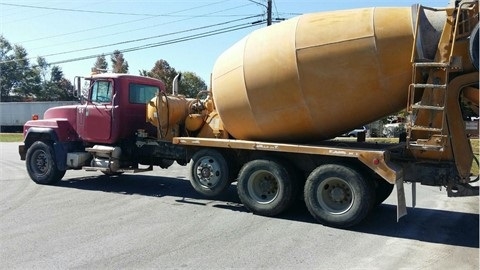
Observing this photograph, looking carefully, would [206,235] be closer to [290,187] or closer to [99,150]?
[290,187]

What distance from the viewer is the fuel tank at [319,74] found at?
6.91 metres

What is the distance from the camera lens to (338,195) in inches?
288

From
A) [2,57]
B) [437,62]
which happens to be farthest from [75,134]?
[2,57]

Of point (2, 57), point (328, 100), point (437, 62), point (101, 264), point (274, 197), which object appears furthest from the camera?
point (2, 57)

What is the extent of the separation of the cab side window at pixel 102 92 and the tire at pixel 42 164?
5.77 ft

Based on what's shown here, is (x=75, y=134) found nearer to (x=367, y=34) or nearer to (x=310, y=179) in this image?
(x=310, y=179)

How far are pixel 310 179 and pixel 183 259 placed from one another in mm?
2757

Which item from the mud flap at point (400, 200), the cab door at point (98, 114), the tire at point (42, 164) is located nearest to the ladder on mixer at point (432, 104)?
the mud flap at point (400, 200)

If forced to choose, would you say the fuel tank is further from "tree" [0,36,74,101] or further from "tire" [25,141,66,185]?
"tree" [0,36,74,101]

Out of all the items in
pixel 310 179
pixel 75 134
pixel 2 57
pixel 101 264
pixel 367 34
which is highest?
pixel 2 57

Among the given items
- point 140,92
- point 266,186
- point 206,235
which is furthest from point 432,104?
point 140,92

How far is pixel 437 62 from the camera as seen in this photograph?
21.7 ft

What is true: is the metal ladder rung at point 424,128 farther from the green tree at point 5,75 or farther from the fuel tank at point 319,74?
the green tree at point 5,75

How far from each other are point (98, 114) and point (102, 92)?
0.53 m
